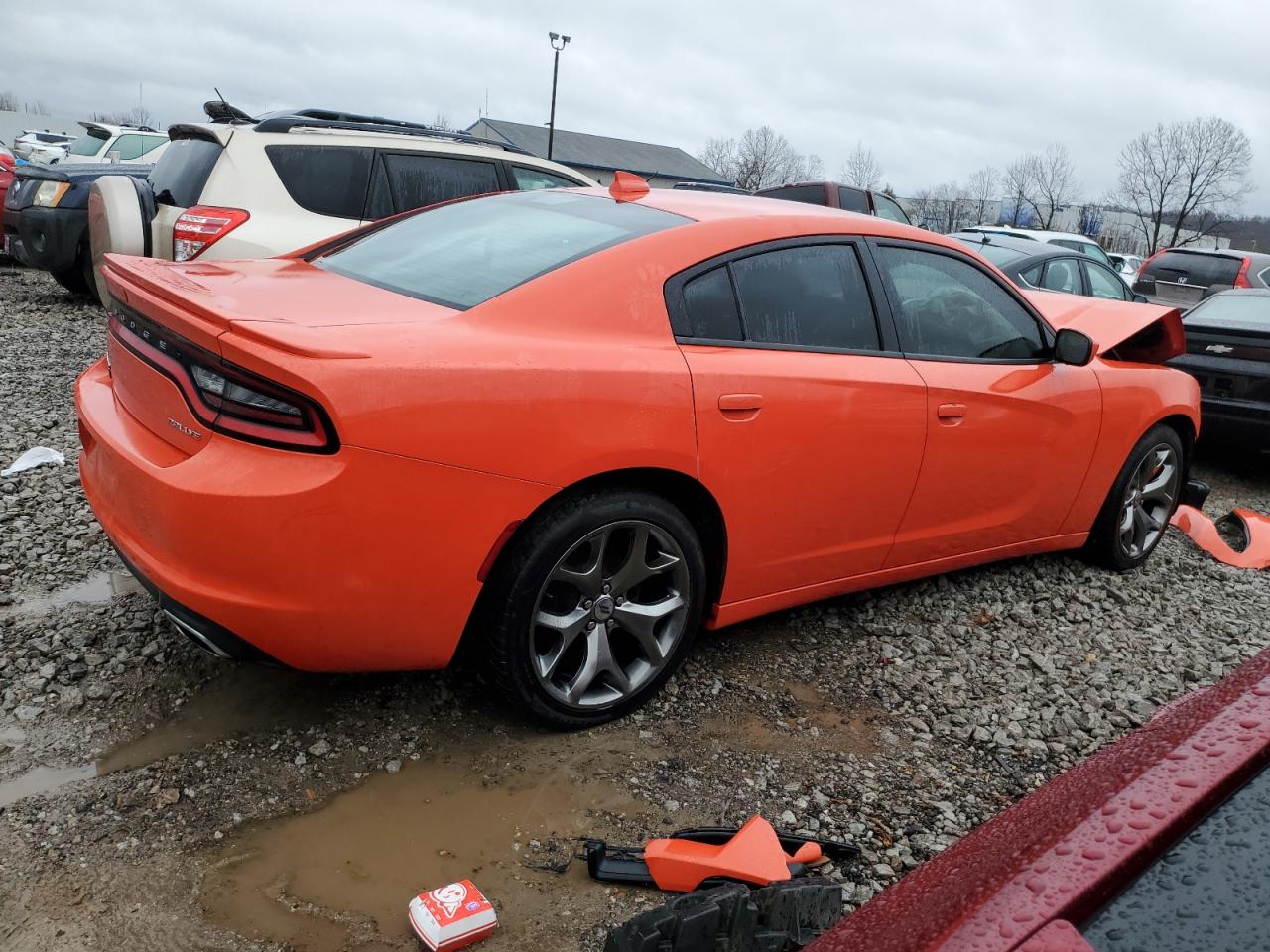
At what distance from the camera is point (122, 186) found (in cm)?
627

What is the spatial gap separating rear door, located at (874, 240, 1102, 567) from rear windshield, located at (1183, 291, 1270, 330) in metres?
3.66

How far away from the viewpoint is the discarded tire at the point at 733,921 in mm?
1758

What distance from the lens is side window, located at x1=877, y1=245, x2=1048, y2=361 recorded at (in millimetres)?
3531

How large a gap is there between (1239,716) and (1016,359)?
110 inches

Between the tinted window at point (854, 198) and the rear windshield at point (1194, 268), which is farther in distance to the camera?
the tinted window at point (854, 198)

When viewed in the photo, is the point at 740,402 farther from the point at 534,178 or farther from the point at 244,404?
the point at 534,178

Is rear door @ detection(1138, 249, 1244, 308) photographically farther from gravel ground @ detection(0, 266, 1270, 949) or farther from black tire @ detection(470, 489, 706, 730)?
black tire @ detection(470, 489, 706, 730)

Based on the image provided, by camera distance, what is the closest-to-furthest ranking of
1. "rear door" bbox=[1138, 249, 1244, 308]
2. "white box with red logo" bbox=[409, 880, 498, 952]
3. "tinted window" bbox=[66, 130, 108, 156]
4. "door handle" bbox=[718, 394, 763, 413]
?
"white box with red logo" bbox=[409, 880, 498, 952] → "door handle" bbox=[718, 394, 763, 413] → "rear door" bbox=[1138, 249, 1244, 308] → "tinted window" bbox=[66, 130, 108, 156]

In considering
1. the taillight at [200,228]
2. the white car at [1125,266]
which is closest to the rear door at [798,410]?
the taillight at [200,228]

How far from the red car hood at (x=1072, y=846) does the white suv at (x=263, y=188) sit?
526 centimetres

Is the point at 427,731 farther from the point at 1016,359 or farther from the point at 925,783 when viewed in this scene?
the point at 1016,359

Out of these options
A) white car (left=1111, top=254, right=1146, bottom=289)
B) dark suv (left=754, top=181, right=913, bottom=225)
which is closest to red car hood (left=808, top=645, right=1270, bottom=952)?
dark suv (left=754, top=181, right=913, bottom=225)

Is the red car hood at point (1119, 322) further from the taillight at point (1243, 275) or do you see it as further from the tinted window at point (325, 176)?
the taillight at point (1243, 275)

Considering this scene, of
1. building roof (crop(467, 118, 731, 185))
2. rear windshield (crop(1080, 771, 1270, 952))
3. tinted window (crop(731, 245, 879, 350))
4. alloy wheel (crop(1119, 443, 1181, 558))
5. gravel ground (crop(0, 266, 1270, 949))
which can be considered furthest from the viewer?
building roof (crop(467, 118, 731, 185))
